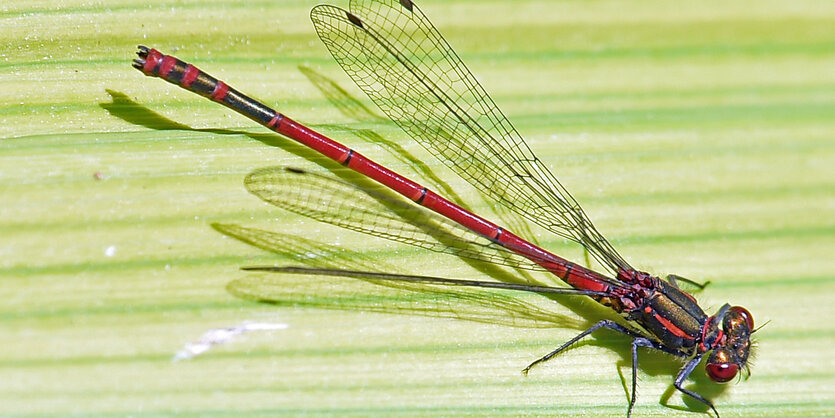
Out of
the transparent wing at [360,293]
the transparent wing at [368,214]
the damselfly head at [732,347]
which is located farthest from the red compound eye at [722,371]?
the transparent wing at [368,214]

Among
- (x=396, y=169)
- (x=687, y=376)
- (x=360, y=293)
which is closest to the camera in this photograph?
(x=360, y=293)

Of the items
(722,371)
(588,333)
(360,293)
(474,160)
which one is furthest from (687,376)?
(360,293)

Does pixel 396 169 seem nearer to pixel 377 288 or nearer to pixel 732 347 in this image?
pixel 377 288

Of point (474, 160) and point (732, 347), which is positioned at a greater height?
point (474, 160)

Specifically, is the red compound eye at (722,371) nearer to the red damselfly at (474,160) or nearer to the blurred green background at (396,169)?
the red damselfly at (474,160)

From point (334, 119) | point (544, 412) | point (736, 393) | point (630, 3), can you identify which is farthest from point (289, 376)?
point (630, 3)

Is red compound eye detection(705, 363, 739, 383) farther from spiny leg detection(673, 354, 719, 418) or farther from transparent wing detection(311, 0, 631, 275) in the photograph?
transparent wing detection(311, 0, 631, 275)

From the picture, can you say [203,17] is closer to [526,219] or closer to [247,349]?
[247,349]
